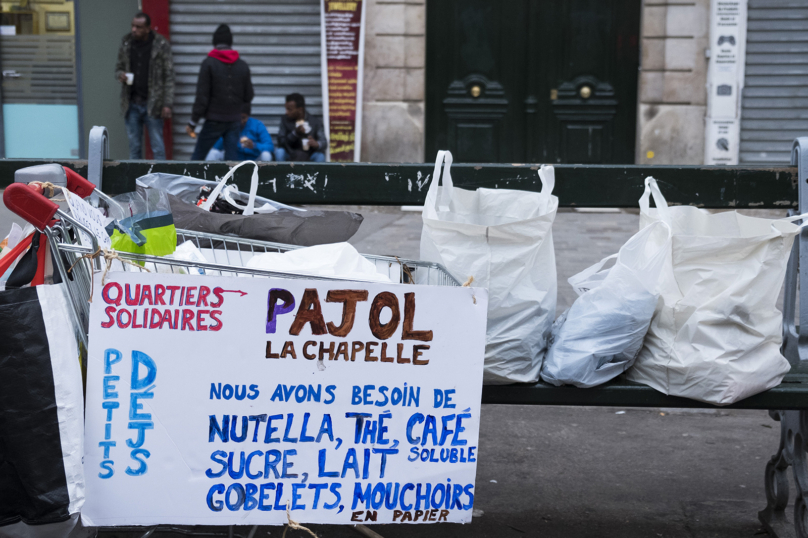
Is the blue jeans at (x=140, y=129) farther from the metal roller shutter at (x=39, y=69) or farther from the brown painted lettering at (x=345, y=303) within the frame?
the brown painted lettering at (x=345, y=303)

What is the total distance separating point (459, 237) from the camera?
2279mm

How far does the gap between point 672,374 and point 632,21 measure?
332 inches

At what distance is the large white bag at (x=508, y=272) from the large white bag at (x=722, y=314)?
328 millimetres

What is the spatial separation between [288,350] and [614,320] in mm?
879

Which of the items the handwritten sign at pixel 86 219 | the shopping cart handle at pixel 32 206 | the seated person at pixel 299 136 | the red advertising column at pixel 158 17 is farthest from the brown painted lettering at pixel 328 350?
the red advertising column at pixel 158 17

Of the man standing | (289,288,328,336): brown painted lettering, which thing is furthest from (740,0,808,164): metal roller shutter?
(289,288,328,336): brown painted lettering

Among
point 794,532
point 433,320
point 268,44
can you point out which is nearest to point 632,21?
point 268,44

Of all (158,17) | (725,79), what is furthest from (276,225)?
(725,79)

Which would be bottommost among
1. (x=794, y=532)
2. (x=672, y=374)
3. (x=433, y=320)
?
(x=794, y=532)

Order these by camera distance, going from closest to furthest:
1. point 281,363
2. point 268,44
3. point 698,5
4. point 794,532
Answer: point 281,363
point 794,532
point 698,5
point 268,44

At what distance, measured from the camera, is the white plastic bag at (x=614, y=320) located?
88.3 inches

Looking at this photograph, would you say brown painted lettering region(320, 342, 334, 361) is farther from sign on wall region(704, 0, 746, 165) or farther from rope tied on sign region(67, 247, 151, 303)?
sign on wall region(704, 0, 746, 165)

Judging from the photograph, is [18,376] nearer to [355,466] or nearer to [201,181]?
[355,466]

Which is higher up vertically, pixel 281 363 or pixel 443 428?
pixel 281 363
